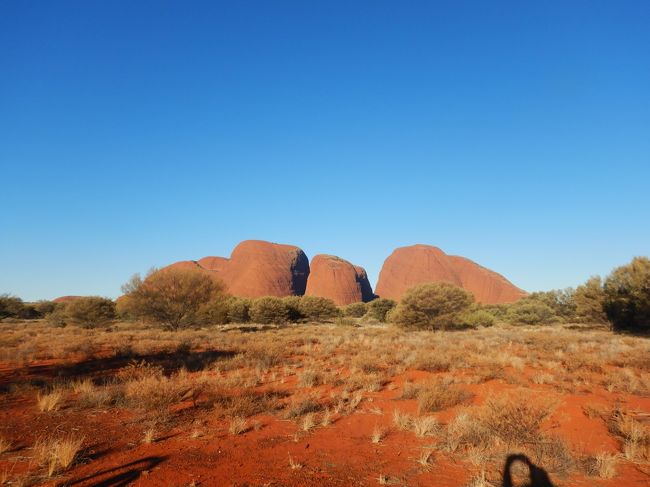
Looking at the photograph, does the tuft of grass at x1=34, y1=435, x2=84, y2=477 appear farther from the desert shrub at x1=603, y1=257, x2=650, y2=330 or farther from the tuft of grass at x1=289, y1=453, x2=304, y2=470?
the desert shrub at x1=603, y1=257, x2=650, y2=330

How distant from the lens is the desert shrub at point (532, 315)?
37.9 meters

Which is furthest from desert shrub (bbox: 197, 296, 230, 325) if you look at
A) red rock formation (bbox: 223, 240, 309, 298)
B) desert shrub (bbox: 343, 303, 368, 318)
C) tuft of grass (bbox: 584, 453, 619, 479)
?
red rock formation (bbox: 223, 240, 309, 298)

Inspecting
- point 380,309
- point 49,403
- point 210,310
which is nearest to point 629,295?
point 380,309

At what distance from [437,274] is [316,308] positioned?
178ft

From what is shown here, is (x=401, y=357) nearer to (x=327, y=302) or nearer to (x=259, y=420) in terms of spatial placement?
(x=259, y=420)

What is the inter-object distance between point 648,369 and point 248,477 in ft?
43.3

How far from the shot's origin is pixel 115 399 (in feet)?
23.7

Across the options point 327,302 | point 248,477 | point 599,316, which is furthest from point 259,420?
point 327,302

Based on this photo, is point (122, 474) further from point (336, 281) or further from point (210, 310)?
point (336, 281)

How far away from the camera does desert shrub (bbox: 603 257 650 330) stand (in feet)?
79.9

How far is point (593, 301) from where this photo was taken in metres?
29.7

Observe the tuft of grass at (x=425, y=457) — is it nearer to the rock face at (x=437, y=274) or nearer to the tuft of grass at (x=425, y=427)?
the tuft of grass at (x=425, y=427)

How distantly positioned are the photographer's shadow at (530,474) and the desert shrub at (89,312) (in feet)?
115

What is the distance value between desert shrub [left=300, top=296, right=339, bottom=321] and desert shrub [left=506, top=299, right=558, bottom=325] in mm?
22369
